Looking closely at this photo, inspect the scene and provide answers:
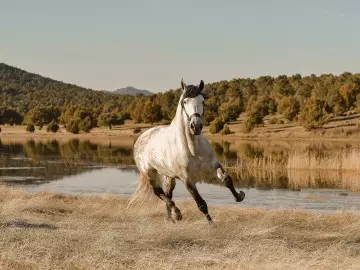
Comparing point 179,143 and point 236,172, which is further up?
point 179,143

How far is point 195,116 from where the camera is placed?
9766 millimetres

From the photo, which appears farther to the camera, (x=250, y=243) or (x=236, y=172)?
(x=236, y=172)

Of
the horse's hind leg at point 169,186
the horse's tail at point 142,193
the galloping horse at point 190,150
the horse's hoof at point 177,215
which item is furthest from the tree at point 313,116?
the galloping horse at point 190,150

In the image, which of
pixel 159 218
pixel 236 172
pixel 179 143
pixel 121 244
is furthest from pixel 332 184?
pixel 121 244

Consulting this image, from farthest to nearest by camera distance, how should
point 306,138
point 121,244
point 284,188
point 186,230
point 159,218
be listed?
1. point 306,138
2. point 284,188
3. point 159,218
4. point 186,230
5. point 121,244

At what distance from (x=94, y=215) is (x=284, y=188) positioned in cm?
1417

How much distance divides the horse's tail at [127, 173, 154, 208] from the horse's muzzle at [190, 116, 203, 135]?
357 centimetres

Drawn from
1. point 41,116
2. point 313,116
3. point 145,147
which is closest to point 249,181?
point 145,147

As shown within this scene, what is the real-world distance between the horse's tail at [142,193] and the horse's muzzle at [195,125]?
3.57 m

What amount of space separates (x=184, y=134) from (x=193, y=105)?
0.65 metres

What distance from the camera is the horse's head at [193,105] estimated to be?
967 cm

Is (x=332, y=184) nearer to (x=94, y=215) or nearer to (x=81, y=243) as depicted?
Answer: (x=94, y=215)

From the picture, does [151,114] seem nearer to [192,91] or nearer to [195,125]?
[192,91]

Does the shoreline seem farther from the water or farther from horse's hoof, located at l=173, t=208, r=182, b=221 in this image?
horse's hoof, located at l=173, t=208, r=182, b=221
